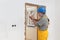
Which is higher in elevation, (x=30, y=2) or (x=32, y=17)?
(x=30, y=2)

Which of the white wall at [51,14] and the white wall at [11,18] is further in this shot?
the white wall at [51,14]

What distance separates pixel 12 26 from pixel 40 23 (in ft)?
1.90

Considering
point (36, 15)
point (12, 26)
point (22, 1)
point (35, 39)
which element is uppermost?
point (22, 1)

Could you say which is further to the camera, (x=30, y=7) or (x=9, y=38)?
(x=30, y=7)

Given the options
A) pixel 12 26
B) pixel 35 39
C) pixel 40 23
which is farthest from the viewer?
pixel 35 39

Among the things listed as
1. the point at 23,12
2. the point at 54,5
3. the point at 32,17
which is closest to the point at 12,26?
the point at 23,12

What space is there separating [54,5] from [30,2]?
1215 mm

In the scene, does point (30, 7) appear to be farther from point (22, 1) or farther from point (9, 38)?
point (9, 38)

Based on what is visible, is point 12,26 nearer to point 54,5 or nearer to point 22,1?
point 22,1

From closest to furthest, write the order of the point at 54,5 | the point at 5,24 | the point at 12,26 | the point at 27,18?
1. the point at 5,24
2. the point at 12,26
3. the point at 27,18
4. the point at 54,5

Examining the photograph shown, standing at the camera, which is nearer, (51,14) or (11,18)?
(11,18)

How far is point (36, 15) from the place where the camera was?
304 centimetres

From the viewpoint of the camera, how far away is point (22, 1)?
262 centimetres

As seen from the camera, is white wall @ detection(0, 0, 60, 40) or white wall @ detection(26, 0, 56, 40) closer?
white wall @ detection(0, 0, 60, 40)
